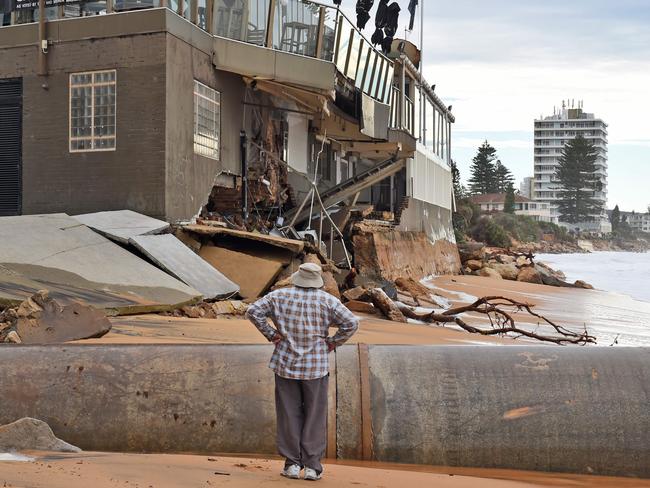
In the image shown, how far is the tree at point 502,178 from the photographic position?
140750 millimetres

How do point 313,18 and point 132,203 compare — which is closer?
point 132,203

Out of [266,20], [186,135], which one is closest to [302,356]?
[186,135]

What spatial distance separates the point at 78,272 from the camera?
11.9 meters

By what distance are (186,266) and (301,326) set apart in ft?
27.2

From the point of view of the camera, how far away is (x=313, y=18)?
1886 centimetres

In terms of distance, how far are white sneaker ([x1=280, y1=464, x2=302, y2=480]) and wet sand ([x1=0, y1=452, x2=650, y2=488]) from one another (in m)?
0.05

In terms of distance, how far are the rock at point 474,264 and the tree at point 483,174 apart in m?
97.3

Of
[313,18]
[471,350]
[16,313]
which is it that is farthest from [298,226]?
[471,350]

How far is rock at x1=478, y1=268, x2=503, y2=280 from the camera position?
106 feet

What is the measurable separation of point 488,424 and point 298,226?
611 inches

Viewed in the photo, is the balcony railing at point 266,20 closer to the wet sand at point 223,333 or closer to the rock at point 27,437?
the wet sand at point 223,333

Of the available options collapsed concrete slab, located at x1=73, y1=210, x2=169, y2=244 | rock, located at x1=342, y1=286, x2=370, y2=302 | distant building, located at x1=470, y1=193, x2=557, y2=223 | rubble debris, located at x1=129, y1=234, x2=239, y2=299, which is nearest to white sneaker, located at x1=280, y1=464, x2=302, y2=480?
rubble debris, located at x1=129, y1=234, x2=239, y2=299

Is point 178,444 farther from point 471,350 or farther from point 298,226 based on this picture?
point 298,226

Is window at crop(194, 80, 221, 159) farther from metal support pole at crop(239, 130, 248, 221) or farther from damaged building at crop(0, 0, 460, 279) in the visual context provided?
metal support pole at crop(239, 130, 248, 221)
